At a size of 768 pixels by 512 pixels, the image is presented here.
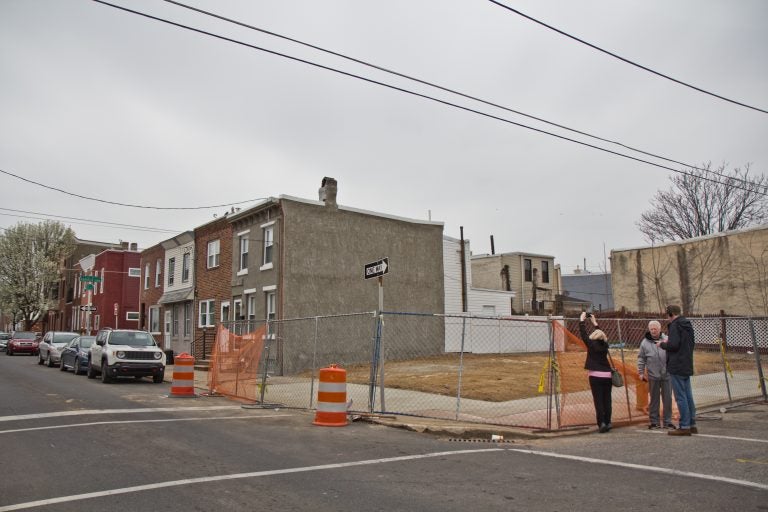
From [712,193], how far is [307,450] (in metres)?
39.3

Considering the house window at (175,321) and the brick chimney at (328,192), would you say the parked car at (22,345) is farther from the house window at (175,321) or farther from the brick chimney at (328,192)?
the brick chimney at (328,192)

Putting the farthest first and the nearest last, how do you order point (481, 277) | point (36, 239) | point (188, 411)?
1. point (36, 239)
2. point (481, 277)
3. point (188, 411)

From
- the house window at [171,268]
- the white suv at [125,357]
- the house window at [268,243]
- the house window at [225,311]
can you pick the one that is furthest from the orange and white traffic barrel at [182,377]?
the house window at [171,268]

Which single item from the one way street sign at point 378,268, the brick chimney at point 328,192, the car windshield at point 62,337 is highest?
the brick chimney at point 328,192

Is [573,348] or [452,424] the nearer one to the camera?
[452,424]

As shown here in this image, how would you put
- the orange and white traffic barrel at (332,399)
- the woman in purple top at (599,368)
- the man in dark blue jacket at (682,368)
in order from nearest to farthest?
the man in dark blue jacket at (682,368), the woman in purple top at (599,368), the orange and white traffic barrel at (332,399)

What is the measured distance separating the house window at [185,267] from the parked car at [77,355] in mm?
9818

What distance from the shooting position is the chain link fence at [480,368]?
35.4ft

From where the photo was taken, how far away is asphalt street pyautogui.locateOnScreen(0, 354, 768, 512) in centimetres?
547


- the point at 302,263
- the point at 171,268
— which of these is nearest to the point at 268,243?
the point at 302,263

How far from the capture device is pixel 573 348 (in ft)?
35.0

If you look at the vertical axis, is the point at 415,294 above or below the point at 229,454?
above

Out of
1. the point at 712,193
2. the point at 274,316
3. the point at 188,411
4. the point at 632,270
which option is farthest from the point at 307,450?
the point at 712,193

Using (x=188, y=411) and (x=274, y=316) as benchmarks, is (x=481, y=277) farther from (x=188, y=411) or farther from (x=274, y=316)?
(x=188, y=411)
